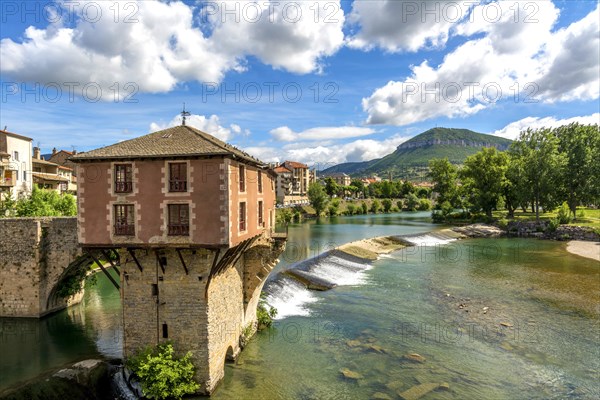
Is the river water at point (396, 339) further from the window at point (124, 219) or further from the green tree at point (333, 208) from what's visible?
the green tree at point (333, 208)

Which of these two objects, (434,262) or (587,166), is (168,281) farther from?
(587,166)

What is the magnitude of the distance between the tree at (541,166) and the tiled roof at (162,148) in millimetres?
75695

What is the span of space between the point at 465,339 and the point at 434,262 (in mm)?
24418

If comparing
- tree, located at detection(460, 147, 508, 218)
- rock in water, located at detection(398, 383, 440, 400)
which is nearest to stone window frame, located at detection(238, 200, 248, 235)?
rock in water, located at detection(398, 383, 440, 400)

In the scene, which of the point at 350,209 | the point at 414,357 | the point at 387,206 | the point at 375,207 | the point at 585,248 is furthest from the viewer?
the point at 387,206

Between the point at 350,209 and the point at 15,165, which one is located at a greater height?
the point at 15,165

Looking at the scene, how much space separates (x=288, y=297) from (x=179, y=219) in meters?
17.3

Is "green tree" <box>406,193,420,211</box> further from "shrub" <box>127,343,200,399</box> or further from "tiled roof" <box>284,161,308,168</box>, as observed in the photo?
"shrub" <box>127,343,200,399</box>

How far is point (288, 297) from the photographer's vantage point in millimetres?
30781

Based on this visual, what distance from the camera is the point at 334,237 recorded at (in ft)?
224

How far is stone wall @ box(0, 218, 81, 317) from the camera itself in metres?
24.1

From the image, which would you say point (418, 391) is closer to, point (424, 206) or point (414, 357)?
point (414, 357)

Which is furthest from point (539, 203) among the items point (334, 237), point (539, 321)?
point (539, 321)

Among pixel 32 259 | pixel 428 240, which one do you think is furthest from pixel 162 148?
pixel 428 240
